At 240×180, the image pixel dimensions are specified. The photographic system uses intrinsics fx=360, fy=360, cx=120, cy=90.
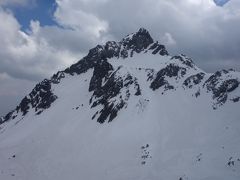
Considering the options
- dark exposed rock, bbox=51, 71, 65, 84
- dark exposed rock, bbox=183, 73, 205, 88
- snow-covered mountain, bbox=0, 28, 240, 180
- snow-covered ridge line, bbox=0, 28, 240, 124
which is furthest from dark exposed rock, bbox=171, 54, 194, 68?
dark exposed rock, bbox=51, 71, 65, 84

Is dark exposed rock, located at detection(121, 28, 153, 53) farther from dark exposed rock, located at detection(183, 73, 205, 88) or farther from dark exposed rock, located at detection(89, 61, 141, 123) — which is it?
dark exposed rock, located at detection(183, 73, 205, 88)

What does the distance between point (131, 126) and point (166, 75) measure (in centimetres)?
3211

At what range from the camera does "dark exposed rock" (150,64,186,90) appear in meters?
123

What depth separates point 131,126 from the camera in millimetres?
100500

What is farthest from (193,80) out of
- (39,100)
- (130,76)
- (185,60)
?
(39,100)

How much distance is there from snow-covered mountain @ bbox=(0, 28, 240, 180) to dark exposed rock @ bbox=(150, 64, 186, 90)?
352mm

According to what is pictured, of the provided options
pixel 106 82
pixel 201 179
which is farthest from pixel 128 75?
pixel 201 179

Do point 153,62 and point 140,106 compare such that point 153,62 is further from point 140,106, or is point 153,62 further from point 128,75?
point 140,106

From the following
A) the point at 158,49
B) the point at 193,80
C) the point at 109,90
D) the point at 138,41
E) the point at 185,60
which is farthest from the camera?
the point at 138,41

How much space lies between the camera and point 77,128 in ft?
370

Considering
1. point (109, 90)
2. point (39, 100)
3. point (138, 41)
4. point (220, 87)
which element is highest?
point (138, 41)

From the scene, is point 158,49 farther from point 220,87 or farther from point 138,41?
point 220,87

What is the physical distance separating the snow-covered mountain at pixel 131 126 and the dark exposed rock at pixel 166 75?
0.35 metres

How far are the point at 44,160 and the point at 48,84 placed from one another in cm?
7158
